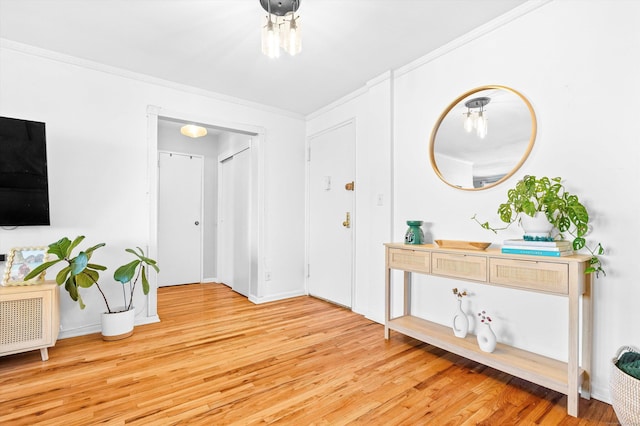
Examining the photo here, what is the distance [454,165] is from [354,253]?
1437 millimetres

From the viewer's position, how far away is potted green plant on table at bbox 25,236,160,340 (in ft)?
7.70

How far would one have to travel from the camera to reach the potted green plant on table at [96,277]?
235 centimetres

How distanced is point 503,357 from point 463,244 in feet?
2.45

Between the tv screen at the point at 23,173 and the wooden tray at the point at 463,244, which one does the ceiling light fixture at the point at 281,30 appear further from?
the tv screen at the point at 23,173

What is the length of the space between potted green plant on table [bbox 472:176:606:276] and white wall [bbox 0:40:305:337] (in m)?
3.12

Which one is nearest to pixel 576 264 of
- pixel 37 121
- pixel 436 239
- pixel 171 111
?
pixel 436 239

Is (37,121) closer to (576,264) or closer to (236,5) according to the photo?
(236,5)

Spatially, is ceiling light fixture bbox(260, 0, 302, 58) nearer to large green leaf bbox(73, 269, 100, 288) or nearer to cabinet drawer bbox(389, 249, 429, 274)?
cabinet drawer bbox(389, 249, 429, 274)

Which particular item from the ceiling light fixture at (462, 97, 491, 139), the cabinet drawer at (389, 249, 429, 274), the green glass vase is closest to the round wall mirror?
the ceiling light fixture at (462, 97, 491, 139)

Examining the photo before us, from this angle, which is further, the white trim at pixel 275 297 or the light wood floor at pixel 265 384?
the white trim at pixel 275 297

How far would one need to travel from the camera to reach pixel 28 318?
218 cm

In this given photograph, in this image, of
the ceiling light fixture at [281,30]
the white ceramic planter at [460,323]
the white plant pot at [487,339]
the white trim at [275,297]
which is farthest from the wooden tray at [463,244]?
the white trim at [275,297]

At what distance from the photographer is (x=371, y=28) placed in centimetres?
229

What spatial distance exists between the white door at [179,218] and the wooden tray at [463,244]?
12.7 feet
